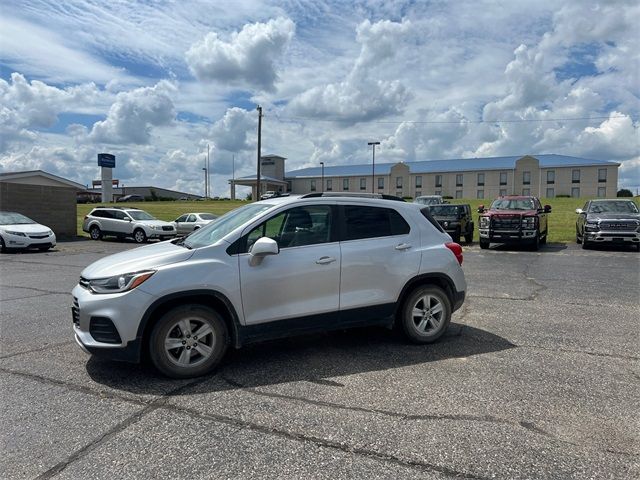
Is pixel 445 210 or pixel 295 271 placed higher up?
pixel 445 210

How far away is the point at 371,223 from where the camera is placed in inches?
210

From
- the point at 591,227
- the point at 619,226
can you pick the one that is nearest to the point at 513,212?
the point at 591,227

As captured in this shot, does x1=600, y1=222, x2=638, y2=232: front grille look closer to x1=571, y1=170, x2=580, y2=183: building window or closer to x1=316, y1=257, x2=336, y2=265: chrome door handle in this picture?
x1=316, y1=257, x2=336, y2=265: chrome door handle

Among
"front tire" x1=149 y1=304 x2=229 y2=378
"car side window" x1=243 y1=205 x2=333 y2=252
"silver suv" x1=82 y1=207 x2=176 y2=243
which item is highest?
"car side window" x1=243 y1=205 x2=333 y2=252

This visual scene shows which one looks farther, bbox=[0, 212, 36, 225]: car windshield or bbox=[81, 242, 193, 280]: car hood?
bbox=[0, 212, 36, 225]: car windshield

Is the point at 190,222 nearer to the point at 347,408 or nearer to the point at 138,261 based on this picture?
the point at 138,261

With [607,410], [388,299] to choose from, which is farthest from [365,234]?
[607,410]

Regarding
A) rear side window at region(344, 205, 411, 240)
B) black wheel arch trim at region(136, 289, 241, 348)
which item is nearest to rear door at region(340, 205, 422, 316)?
rear side window at region(344, 205, 411, 240)

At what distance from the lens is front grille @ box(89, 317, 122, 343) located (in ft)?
13.8

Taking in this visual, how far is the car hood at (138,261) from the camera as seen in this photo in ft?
14.3

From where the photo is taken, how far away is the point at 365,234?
5.25 metres

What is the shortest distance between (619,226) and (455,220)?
581cm

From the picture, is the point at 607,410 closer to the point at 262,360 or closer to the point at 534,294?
the point at 262,360

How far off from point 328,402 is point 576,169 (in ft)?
302
